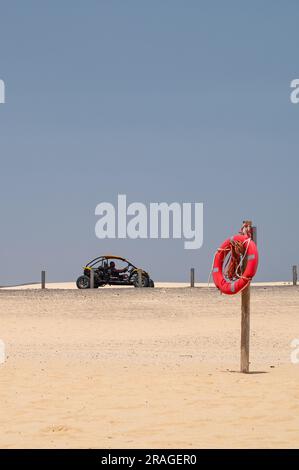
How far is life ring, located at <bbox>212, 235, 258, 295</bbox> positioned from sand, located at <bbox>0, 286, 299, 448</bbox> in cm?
151

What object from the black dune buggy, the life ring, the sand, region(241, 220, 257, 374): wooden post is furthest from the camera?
the black dune buggy

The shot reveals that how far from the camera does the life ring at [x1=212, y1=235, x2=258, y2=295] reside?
1498cm

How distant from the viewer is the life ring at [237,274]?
15.0 meters

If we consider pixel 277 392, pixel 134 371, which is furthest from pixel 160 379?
pixel 277 392

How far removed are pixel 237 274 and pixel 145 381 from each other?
8.67ft

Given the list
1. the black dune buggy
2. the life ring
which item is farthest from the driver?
the life ring

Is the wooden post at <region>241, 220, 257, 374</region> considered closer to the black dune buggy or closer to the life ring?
the life ring

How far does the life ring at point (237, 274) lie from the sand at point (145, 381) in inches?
59.4

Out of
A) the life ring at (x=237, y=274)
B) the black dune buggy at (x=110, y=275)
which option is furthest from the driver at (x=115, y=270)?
the life ring at (x=237, y=274)

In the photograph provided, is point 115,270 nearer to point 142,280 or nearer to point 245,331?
point 142,280
